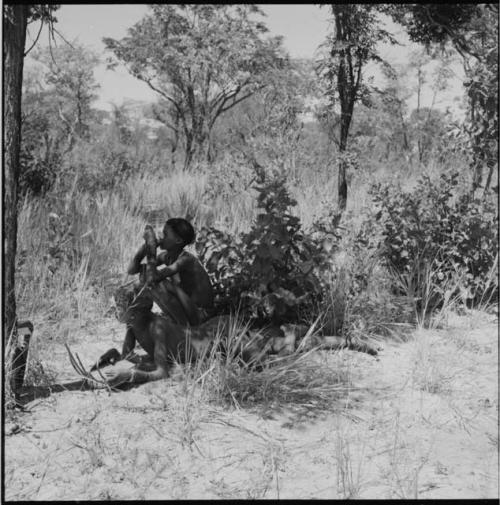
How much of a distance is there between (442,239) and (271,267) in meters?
1.75

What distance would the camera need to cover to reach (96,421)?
3244mm

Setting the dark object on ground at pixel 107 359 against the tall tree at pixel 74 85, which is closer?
the dark object on ground at pixel 107 359

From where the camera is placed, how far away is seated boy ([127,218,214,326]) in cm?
390

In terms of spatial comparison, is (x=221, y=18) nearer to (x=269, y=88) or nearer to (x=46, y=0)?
(x=269, y=88)

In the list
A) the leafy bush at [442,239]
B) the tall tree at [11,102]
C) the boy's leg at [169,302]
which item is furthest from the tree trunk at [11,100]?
the leafy bush at [442,239]

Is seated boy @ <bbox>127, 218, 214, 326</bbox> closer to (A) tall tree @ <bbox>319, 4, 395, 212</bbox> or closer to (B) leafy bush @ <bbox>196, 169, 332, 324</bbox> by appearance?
(B) leafy bush @ <bbox>196, 169, 332, 324</bbox>

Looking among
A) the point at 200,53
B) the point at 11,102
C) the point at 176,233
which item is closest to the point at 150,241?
the point at 176,233

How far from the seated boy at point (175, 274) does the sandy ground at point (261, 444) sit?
1.73ft

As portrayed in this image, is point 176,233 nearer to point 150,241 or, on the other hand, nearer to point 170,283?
point 150,241

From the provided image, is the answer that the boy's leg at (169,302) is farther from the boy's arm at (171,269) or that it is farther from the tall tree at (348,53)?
the tall tree at (348,53)

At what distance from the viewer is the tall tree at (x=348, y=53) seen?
705cm

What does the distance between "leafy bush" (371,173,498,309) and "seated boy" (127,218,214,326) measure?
180cm

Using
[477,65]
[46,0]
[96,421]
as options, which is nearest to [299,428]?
[96,421]

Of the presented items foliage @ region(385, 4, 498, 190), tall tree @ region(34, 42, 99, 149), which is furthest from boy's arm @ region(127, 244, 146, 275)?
tall tree @ region(34, 42, 99, 149)
